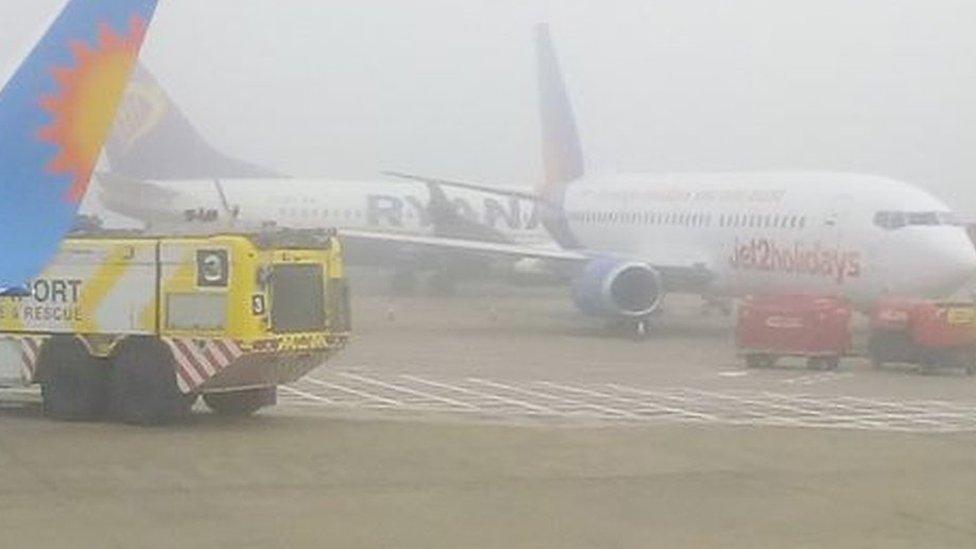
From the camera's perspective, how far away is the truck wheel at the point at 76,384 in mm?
19359

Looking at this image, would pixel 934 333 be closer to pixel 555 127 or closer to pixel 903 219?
pixel 903 219

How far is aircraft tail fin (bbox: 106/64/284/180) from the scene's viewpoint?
2858 inches

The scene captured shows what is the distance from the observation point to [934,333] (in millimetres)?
29719

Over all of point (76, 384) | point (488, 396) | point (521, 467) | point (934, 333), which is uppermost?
point (934, 333)

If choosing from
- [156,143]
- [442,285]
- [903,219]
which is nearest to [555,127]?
[442,285]

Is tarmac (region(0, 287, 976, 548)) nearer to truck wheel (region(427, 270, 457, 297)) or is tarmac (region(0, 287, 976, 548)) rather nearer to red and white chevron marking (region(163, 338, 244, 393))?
red and white chevron marking (region(163, 338, 244, 393))

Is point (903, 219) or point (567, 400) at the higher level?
point (903, 219)

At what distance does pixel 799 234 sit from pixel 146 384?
67.6ft

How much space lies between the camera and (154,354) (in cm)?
1905

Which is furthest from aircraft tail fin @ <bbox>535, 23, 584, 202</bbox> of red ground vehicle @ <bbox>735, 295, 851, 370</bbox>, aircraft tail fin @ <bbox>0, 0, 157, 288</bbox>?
aircraft tail fin @ <bbox>0, 0, 157, 288</bbox>

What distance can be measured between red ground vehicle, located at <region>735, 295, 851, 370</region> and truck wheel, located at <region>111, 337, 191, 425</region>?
14.5 meters

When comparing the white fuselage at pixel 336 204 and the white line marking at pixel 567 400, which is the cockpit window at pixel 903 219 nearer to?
the white line marking at pixel 567 400

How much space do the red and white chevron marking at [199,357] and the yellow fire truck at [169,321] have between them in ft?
0.04

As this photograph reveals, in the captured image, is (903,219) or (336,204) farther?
(336,204)
